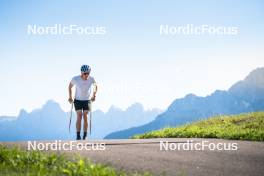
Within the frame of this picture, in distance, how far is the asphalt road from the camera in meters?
8.61

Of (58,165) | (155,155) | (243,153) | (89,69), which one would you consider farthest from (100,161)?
(89,69)

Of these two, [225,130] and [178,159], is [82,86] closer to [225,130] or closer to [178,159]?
[178,159]

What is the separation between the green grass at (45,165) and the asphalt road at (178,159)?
1.94ft

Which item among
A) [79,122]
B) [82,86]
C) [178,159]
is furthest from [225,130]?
[178,159]

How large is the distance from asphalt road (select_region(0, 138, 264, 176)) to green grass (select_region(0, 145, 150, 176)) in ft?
1.94

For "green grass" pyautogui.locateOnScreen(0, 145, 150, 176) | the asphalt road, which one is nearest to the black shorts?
the asphalt road

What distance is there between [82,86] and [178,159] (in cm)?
621

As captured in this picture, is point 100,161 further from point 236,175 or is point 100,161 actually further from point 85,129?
point 85,129

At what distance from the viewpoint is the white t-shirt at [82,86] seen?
1516 centimetres

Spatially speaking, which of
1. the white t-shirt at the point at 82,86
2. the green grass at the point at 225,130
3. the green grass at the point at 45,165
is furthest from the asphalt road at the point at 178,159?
the green grass at the point at 225,130

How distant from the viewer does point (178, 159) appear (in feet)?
32.2

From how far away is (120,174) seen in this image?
7.91 meters

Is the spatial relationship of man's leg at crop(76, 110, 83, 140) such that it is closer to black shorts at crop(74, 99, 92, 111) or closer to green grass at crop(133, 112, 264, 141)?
black shorts at crop(74, 99, 92, 111)

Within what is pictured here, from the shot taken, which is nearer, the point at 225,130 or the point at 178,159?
the point at 178,159
